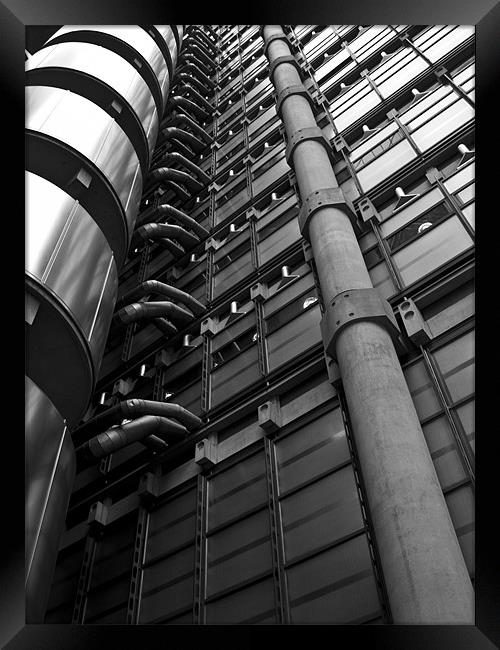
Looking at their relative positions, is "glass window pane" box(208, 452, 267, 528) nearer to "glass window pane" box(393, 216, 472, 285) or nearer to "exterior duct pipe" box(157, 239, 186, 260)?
"glass window pane" box(393, 216, 472, 285)

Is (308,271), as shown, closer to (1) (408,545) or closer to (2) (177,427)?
(2) (177,427)

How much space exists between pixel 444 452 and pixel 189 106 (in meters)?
25.3

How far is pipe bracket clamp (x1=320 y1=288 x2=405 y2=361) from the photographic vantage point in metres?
10.2

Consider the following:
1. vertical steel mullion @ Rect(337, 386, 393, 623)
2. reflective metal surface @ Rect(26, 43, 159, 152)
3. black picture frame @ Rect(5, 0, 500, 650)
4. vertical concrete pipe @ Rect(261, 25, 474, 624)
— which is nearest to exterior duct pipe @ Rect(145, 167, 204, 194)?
reflective metal surface @ Rect(26, 43, 159, 152)

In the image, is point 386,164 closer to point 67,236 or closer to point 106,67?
point 67,236

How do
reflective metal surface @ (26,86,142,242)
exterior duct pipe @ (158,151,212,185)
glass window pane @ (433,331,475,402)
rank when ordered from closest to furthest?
1. glass window pane @ (433,331,475,402)
2. reflective metal surface @ (26,86,142,242)
3. exterior duct pipe @ (158,151,212,185)

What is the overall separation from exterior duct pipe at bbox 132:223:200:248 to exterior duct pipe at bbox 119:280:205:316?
2.99 metres

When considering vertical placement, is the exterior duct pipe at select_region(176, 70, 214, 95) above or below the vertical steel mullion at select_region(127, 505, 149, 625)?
above

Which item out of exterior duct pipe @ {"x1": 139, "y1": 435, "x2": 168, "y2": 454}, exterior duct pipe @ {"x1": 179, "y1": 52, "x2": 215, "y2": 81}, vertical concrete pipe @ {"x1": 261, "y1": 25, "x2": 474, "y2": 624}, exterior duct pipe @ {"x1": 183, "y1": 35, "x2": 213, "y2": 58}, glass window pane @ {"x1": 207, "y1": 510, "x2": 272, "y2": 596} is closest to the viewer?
vertical concrete pipe @ {"x1": 261, "y1": 25, "x2": 474, "y2": 624}

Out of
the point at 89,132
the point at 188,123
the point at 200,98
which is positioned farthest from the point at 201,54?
the point at 89,132

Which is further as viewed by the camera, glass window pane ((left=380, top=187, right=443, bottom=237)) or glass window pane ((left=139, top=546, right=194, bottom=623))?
glass window pane ((left=380, top=187, right=443, bottom=237))

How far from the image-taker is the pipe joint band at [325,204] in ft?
44.7

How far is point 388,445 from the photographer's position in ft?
27.2
